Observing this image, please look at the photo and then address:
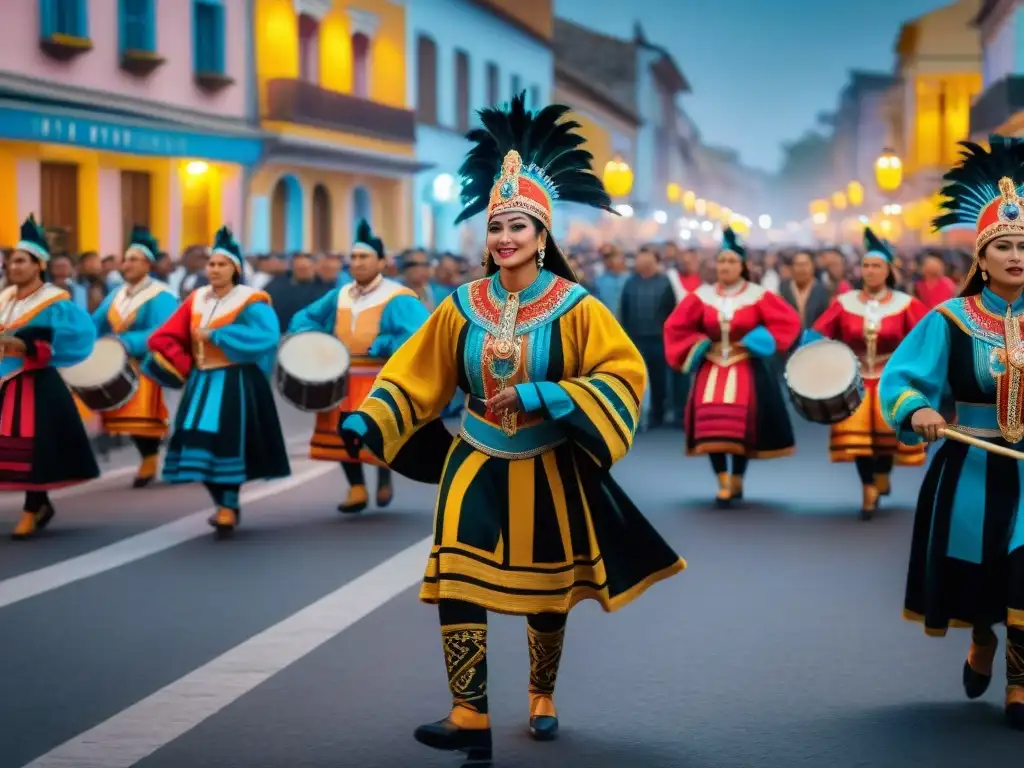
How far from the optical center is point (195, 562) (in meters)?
9.87

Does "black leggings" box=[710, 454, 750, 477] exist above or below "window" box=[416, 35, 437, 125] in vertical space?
below

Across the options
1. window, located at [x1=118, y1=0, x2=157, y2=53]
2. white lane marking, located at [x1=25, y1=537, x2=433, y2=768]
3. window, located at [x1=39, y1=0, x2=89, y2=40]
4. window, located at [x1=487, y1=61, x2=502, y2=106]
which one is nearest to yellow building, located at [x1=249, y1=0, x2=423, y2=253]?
window, located at [x1=118, y1=0, x2=157, y2=53]

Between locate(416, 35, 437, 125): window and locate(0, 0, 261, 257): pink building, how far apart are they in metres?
10.3

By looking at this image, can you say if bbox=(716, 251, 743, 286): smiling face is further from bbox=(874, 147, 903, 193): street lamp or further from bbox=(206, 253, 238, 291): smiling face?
bbox=(874, 147, 903, 193): street lamp

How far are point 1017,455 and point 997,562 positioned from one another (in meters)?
0.37

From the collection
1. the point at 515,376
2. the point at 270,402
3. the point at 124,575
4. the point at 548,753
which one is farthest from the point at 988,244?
the point at 270,402

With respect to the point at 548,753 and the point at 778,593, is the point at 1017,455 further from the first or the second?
the point at 778,593

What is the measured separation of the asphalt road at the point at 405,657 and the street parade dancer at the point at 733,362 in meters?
0.73

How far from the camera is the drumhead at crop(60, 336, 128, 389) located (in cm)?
1201

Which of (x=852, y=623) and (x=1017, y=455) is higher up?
(x=1017, y=455)

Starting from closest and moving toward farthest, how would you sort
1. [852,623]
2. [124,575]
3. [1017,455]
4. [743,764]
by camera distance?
[743,764] < [1017,455] < [852,623] < [124,575]

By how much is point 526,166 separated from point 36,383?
202 inches

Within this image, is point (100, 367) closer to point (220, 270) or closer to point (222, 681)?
point (220, 270)

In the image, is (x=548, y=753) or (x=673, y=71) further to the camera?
(x=673, y=71)
